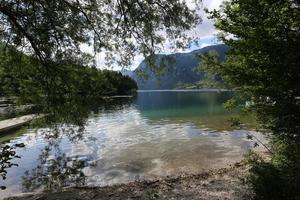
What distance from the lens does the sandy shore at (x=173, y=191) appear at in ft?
29.1

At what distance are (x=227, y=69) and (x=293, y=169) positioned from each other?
8.53 feet

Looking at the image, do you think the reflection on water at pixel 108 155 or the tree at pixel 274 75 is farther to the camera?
the reflection on water at pixel 108 155

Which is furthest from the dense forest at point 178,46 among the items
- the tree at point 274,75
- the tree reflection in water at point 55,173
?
the tree reflection in water at point 55,173

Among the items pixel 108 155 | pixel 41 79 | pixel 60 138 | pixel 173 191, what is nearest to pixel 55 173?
pixel 60 138

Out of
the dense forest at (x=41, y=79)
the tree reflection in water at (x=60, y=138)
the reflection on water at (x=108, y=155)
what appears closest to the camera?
the dense forest at (x=41, y=79)

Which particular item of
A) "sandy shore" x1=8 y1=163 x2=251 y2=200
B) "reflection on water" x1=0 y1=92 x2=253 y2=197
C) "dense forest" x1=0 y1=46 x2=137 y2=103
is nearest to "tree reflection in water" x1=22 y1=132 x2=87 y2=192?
"reflection on water" x1=0 y1=92 x2=253 y2=197

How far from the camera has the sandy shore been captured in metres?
8.86

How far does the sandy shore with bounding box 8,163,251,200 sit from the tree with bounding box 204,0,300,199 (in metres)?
1.62

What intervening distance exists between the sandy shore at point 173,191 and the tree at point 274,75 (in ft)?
5.31

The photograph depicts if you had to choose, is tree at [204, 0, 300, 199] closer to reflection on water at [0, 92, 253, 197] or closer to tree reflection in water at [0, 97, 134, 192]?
tree reflection in water at [0, 97, 134, 192]

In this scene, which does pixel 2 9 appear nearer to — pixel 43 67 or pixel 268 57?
pixel 43 67

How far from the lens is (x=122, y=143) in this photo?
22.5m

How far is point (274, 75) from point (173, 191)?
5.09 meters

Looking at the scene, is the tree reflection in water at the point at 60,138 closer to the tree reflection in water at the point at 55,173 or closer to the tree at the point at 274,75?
the tree reflection in water at the point at 55,173
